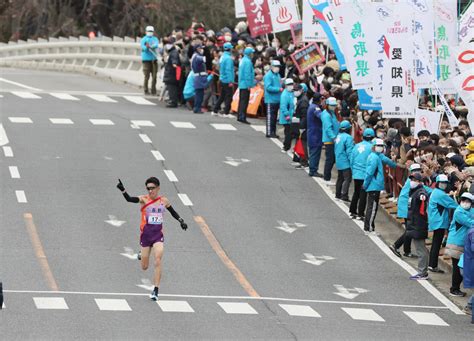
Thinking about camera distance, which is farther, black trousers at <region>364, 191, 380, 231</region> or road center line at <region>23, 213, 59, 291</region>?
black trousers at <region>364, 191, 380, 231</region>

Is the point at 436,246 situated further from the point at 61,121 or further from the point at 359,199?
the point at 61,121

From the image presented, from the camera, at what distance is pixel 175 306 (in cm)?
2119

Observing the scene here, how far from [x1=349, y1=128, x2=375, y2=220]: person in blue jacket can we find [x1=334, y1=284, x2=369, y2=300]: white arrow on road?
462 cm

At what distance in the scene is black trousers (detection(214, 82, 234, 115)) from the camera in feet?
124

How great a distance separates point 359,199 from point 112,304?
8.32 meters

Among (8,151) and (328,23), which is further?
(328,23)

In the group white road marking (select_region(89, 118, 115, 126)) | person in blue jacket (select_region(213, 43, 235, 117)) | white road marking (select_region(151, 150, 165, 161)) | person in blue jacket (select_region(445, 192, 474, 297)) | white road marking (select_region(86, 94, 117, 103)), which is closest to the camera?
person in blue jacket (select_region(445, 192, 474, 297))

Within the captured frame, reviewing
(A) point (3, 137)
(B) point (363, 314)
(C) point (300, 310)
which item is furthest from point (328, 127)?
(C) point (300, 310)

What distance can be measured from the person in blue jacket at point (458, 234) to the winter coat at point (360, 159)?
4.84m

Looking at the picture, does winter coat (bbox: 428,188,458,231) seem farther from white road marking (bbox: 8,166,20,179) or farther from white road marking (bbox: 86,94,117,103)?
white road marking (bbox: 86,94,117,103)

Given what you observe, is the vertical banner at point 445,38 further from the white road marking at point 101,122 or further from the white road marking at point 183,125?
the white road marking at point 101,122

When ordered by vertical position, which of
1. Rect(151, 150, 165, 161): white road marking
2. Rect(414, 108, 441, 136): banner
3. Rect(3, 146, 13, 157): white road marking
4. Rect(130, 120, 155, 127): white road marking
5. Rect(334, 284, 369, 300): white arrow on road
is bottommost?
Rect(334, 284, 369, 300): white arrow on road

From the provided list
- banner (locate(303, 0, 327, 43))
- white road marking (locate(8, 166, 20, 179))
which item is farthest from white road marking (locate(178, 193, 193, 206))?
banner (locate(303, 0, 327, 43))

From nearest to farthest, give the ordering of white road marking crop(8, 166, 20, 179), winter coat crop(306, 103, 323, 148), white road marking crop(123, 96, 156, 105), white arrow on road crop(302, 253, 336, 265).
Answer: white arrow on road crop(302, 253, 336, 265) < white road marking crop(8, 166, 20, 179) < winter coat crop(306, 103, 323, 148) < white road marking crop(123, 96, 156, 105)
